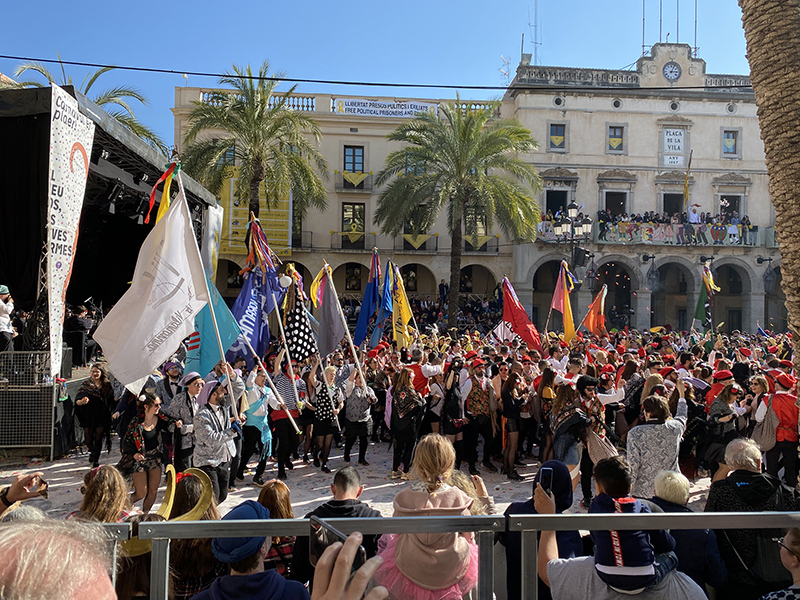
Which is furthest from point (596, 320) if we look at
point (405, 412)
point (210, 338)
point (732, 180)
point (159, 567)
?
point (732, 180)

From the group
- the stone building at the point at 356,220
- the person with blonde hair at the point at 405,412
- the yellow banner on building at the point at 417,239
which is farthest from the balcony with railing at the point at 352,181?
the person with blonde hair at the point at 405,412

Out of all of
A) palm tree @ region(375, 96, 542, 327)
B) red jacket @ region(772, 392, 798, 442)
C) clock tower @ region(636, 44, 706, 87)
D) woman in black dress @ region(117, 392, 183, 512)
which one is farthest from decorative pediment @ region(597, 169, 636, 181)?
woman in black dress @ region(117, 392, 183, 512)

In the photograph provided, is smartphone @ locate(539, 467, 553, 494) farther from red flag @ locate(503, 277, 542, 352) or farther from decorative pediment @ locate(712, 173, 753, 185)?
decorative pediment @ locate(712, 173, 753, 185)

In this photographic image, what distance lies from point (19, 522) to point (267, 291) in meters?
8.61

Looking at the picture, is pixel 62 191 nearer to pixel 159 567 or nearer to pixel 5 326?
pixel 5 326

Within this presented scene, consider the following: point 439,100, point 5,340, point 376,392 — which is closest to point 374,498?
point 376,392

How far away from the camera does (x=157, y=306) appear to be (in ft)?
19.9

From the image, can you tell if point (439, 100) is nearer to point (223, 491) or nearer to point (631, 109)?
point (631, 109)

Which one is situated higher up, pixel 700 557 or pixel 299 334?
pixel 299 334

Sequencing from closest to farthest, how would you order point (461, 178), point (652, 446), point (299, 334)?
point (652, 446), point (299, 334), point (461, 178)

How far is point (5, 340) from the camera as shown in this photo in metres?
9.90

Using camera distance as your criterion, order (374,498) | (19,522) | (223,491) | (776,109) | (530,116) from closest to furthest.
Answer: (19,522) → (776,109) → (223,491) → (374,498) → (530,116)

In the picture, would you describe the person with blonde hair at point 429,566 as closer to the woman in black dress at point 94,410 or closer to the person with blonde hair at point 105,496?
the person with blonde hair at point 105,496

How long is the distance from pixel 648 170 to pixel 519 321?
22001 millimetres
